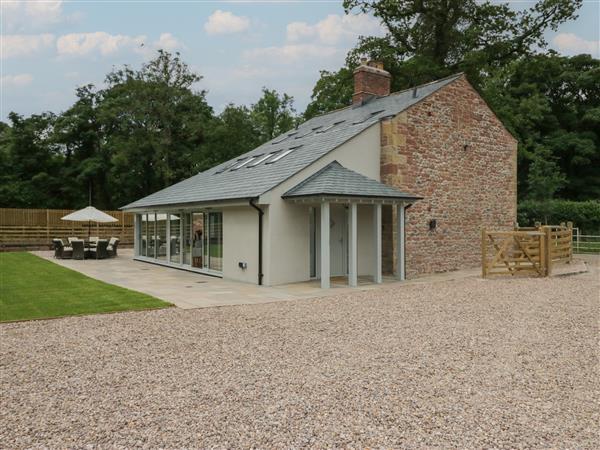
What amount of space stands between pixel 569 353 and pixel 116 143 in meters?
35.2

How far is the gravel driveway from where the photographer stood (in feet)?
12.3

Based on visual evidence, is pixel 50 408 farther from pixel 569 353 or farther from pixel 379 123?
pixel 379 123

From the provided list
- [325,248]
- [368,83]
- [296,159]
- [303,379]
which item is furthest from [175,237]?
[303,379]

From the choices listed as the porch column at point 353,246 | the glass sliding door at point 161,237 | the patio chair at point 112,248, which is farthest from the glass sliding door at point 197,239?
the patio chair at point 112,248

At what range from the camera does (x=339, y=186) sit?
39.5ft

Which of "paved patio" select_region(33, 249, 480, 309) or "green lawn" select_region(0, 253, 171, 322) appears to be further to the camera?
"paved patio" select_region(33, 249, 480, 309)

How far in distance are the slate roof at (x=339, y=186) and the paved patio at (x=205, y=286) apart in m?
2.44

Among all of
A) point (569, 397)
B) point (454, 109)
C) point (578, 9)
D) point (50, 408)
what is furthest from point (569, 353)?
point (578, 9)

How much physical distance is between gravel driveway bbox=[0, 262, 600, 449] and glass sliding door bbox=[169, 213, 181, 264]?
29.0 feet

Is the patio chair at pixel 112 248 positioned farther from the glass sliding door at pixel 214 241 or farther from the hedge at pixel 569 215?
the hedge at pixel 569 215

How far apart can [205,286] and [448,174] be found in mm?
9302

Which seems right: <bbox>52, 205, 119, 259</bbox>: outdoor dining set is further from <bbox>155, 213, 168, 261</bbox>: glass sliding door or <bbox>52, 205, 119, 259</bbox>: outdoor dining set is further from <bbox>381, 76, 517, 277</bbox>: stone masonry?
<bbox>381, 76, 517, 277</bbox>: stone masonry

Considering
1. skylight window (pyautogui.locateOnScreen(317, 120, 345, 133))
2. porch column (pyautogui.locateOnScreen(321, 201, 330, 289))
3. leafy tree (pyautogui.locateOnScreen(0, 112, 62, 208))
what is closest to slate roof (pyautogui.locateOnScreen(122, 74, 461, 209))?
skylight window (pyautogui.locateOnScreen(317, 120, 345, 133))

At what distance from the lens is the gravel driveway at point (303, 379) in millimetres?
3748
